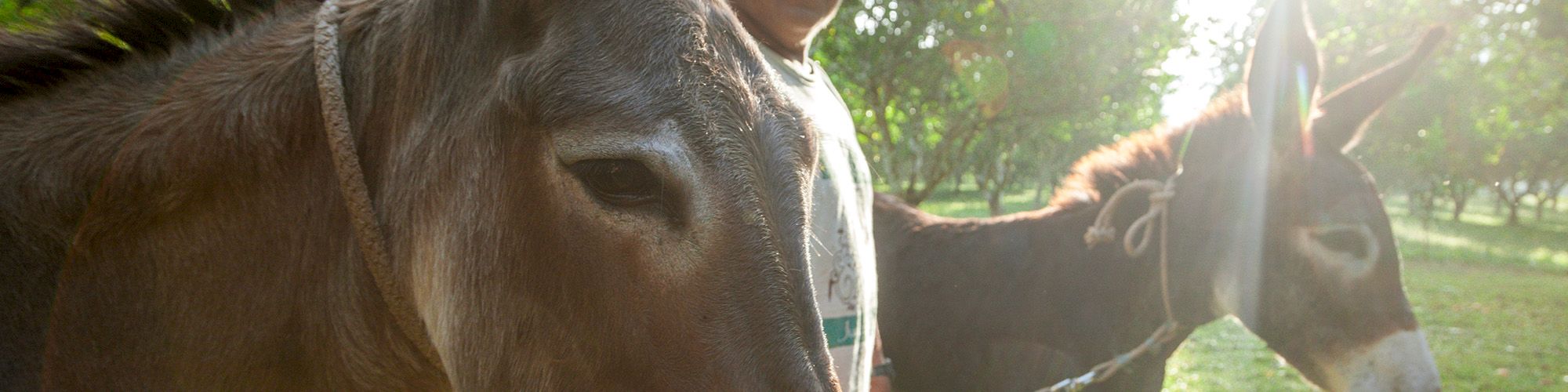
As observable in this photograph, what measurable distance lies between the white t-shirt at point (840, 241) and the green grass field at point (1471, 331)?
7.37 m

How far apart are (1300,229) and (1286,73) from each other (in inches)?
23.5

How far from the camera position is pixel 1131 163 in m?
4.09

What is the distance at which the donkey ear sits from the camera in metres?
3.44

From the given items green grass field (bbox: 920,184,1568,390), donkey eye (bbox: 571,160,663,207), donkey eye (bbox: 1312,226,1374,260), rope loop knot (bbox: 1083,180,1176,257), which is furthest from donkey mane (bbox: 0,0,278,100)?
green grass field (bbox: 920,184,1568,390)

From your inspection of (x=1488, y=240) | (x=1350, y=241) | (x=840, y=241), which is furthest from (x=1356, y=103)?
(x=1488, y=240)

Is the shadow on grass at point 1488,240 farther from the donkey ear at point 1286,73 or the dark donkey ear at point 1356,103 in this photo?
the donkey ear at point 1286,73

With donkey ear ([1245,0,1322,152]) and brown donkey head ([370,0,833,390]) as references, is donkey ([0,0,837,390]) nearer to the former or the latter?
brown donkey head ([370,0,833,390])

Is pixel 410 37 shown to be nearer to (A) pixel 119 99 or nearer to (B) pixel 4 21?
(A) pixel 119 99

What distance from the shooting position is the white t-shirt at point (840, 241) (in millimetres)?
2049

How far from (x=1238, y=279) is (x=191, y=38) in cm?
357

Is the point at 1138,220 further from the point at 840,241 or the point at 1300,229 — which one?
the point at 840,241

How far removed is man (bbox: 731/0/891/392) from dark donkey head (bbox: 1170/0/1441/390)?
2023mm

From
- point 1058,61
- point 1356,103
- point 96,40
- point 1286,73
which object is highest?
point 1058,61

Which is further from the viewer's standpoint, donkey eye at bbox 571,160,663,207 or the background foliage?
the background foliage
